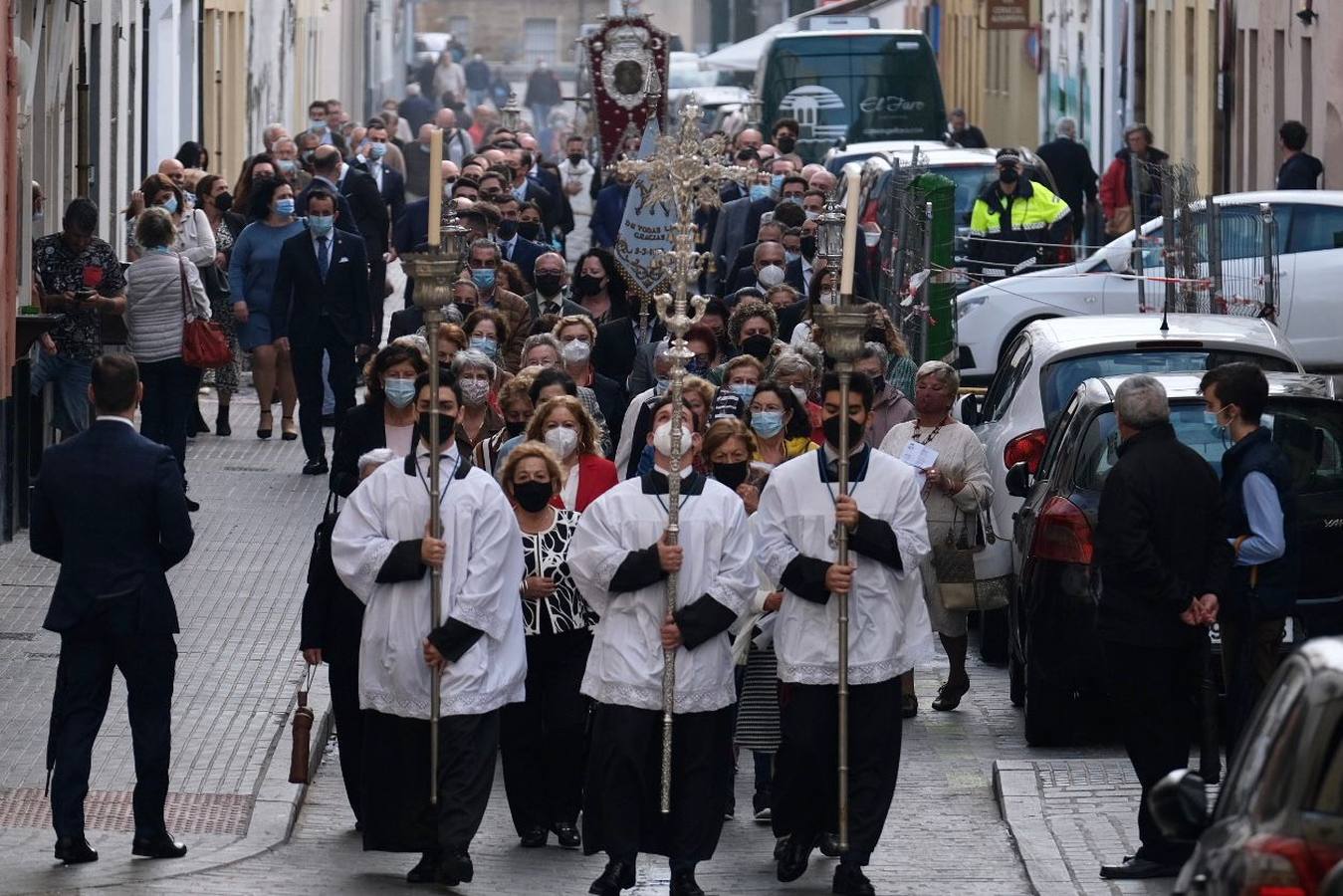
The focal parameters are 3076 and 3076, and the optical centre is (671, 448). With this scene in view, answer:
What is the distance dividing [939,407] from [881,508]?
301cm

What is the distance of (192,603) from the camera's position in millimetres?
15844

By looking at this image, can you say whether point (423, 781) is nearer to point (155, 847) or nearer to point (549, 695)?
point (549, 695)

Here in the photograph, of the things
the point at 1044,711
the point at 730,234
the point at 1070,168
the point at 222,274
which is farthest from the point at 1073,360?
the point at 1070,168

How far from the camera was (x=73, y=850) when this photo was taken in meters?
10.4

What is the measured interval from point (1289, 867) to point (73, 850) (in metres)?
5.22

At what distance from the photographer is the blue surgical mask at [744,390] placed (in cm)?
1387

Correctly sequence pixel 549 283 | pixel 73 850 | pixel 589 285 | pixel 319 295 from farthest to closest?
pixel 319 295 < pixel 589 285 < pixel 549 283 < pixel 73 850

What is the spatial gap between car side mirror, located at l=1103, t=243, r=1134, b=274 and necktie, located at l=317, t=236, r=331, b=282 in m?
6.39

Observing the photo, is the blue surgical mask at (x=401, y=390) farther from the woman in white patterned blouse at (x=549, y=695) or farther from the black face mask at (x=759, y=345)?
the black face mask at (x=759, y=345)

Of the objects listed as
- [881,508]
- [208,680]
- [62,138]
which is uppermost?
[62,138]

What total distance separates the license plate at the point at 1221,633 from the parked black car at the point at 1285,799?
4429 millimetres

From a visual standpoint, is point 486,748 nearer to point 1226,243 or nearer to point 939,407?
point 939,407

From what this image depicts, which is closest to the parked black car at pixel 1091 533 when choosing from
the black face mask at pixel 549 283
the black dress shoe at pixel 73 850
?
the black dress shoe at pixel 73 850

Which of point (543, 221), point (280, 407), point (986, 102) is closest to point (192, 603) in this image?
point (280, 407)
